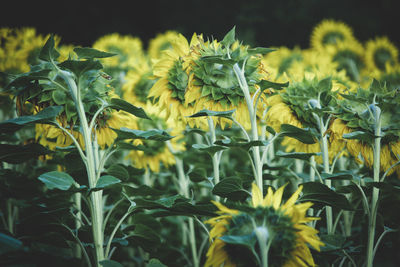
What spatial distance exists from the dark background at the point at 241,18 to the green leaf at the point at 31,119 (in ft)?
9.74

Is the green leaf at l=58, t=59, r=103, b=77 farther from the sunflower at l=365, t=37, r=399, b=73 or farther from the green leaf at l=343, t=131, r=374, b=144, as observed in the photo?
the sunflower at l=365, t=37, r=399, b=73

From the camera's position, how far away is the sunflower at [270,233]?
655mm

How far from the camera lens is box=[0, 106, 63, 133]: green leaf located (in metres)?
0.71

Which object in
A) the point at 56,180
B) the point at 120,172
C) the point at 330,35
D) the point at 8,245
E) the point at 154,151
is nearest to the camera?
the point at 8,245

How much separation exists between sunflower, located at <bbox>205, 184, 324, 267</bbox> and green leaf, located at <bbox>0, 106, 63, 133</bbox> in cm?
42

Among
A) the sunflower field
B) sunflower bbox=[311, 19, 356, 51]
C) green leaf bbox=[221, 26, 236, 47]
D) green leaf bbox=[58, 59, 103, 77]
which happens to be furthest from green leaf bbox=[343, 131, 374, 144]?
sunflower bbox=[311, 19, 356, 51]

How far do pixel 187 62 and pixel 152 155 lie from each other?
0.60 m

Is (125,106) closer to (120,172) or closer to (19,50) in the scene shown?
(120,172)

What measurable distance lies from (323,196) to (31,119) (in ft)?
2.35

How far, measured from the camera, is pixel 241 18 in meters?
3.71

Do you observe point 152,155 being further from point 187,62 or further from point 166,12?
point 166,12

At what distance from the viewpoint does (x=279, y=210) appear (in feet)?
2.26

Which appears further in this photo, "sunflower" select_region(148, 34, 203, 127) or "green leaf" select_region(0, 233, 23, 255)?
"sunflower" select_region(148, 34, 203, 127)

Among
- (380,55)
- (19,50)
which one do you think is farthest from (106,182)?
(380,55)
